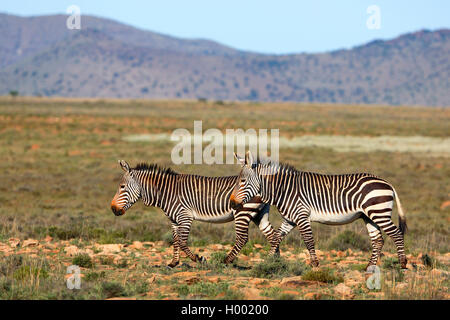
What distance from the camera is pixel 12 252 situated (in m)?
12.0

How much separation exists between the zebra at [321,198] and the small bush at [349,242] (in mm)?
3453

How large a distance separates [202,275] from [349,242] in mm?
5812

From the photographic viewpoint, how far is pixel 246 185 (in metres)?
10.7

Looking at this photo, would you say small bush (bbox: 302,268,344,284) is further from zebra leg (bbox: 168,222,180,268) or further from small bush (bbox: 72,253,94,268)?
small bush (bbox: 72,253,94,268)

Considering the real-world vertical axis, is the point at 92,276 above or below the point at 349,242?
above

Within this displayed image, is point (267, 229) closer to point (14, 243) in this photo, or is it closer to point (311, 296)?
point (311, 296)

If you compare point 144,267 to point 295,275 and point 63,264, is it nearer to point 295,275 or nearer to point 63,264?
point 63,264

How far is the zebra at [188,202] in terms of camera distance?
36.4 feet

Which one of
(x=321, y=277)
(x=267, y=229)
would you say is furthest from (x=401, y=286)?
(x=267, y=229)

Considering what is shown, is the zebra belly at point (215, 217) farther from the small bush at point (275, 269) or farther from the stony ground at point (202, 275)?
the small bush at point (275, 269)

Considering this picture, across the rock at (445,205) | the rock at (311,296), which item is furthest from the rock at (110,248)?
the rock at (445,205)

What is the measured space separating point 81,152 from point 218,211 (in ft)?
111

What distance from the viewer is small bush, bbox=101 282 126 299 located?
8.55m
